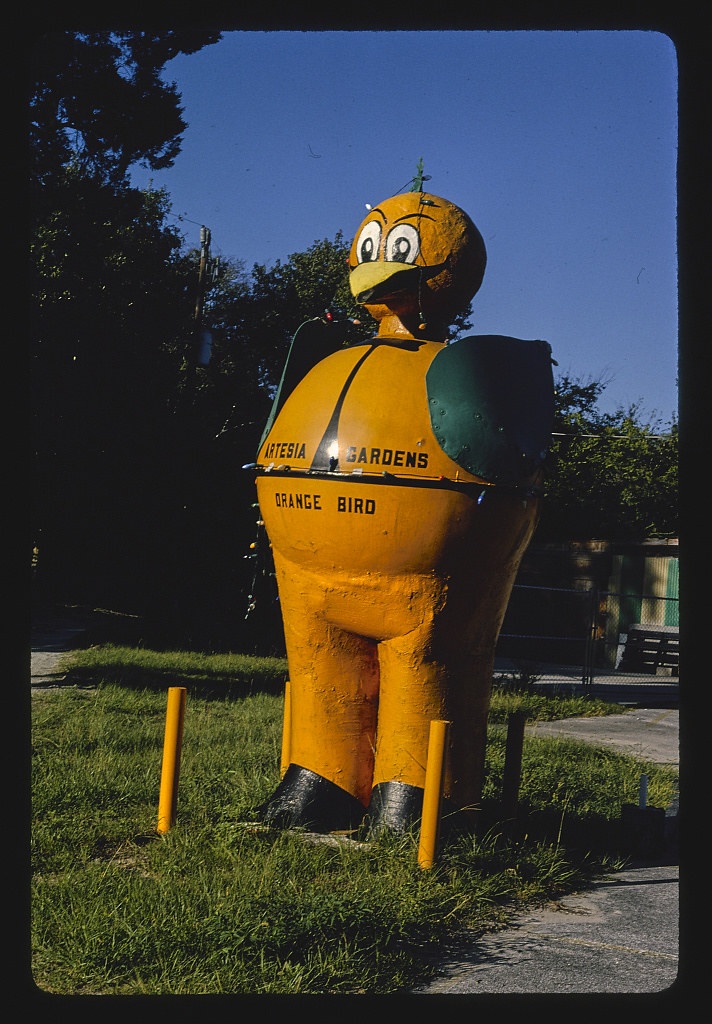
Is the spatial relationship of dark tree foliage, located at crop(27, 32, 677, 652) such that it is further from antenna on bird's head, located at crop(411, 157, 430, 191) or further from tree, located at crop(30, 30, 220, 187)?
antenna on bird's head, located at crop(411, 157, 430, 191)

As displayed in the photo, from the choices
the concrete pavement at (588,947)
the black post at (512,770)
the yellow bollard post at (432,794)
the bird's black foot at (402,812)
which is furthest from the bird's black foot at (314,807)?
the concrete pavement at (588,947)

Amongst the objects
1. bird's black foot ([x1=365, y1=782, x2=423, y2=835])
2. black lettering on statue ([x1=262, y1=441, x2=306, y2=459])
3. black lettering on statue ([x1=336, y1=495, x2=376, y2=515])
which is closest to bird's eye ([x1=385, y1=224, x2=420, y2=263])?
black lettering on statue ([x1=262, y1=441, x2=306, y2=459])

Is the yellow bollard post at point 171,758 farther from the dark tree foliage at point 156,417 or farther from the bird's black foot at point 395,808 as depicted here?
the dark tree foliage at point 156,417

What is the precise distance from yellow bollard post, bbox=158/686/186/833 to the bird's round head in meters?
2.17

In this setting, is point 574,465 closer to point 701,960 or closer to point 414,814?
point 414,814

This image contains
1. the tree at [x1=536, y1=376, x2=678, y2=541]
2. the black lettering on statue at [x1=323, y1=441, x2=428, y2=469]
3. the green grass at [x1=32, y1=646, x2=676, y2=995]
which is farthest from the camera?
the tree at [x1=536, y1=376, x2=678, y2=541]

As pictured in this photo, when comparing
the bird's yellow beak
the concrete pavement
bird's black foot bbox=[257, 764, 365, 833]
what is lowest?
the concrete pavement

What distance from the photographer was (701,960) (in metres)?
2.91

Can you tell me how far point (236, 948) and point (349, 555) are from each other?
179cm

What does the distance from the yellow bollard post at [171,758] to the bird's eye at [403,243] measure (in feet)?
7.72

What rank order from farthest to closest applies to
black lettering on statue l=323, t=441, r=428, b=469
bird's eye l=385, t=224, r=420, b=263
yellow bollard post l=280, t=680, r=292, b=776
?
yellow bollard post l=280, t=680, r=292, b=776 → bird's eye l=385, t=224, r=420, b=263 → black lettering on statue l=323, t=441, r=428, b=469

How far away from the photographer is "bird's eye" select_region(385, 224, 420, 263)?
497 centimetres

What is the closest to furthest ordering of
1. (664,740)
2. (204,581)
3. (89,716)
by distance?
1. (89,716)
2. (664,740)
3. (204,581)

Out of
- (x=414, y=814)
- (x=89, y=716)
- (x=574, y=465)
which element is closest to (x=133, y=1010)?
(x=414, y=814)
